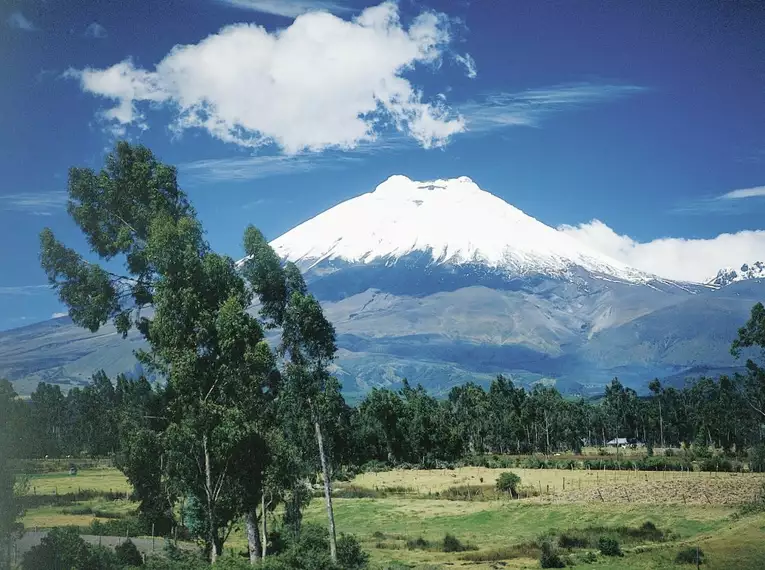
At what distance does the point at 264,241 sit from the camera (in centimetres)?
3238

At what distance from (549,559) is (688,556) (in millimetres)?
7218

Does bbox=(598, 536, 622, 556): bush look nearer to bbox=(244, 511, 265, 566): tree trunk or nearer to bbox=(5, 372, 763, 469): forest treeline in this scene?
bbox=(244, 511, 265, 566): tree trunk

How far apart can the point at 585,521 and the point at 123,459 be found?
3149 centimetres

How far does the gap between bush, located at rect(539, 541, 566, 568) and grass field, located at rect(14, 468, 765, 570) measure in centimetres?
99

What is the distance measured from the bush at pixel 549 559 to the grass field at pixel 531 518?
993 millimetres

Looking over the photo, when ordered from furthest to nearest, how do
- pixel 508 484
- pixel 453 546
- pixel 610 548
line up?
pixel 508 484 → pixel 453 546 → pixel 610 548

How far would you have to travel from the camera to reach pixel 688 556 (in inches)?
1106

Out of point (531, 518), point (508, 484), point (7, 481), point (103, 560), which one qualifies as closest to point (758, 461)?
point (508, 484)

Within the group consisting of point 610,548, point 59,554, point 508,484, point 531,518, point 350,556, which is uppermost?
point 59,554

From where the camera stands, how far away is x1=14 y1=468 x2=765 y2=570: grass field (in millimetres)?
32438

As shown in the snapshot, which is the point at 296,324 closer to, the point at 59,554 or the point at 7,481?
the point at 7,481

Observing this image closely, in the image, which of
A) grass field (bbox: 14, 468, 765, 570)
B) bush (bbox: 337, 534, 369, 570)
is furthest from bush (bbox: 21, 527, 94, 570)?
grass field (bbox: 14, 468, 765, 570)

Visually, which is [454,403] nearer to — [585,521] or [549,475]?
[549,475]

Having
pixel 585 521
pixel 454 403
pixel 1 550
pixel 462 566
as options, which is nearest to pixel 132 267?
pixel 1 550
